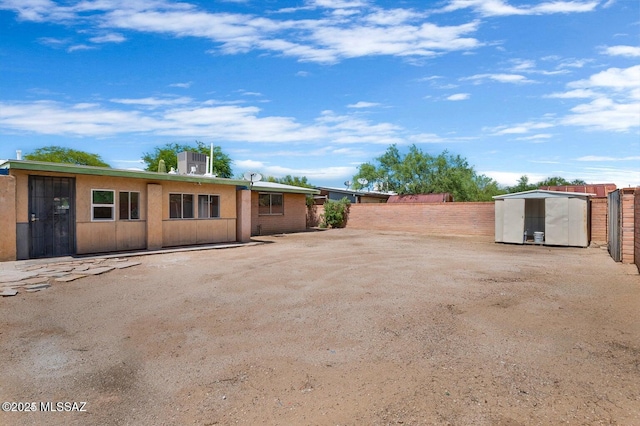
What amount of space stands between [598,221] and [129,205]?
1870 cm

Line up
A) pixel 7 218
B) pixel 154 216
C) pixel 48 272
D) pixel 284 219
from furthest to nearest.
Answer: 1. pixel 284 219
2. pixel 154 216
3. pixel 7 218
4. pixel 48 272

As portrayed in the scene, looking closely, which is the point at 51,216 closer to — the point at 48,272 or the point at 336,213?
the point at 48,272

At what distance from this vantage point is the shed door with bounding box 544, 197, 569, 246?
643 inches

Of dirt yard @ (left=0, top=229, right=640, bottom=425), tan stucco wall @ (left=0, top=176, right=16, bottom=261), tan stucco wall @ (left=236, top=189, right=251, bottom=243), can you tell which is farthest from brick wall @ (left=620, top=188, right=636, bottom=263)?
tan stucco wall @ (left=0, top=176, right=16, bottom=261)

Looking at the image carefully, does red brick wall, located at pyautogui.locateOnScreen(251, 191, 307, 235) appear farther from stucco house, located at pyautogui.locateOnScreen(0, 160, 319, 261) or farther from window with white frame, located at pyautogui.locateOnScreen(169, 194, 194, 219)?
window with white frame, located at pyautogui.locateOnScreen(169, 194, 194, 219)

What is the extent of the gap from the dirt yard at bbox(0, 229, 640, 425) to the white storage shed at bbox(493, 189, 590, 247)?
8.06 metres

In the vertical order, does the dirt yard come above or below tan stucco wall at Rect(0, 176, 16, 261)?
below

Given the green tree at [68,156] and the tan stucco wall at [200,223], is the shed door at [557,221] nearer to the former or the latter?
the tan stucco wall at [200,223]

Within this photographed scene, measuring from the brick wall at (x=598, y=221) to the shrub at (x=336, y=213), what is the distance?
1456 centimetres

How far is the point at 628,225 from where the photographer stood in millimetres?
10922

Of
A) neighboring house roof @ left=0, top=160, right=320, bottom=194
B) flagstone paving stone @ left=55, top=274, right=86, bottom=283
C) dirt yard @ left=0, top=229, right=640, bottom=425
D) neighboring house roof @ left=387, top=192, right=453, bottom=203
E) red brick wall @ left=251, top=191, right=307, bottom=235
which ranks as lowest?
dirt yard @ left=0, top=229, right=640, bottom=425

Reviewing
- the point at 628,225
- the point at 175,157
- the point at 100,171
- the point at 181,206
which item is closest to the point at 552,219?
the point at 628,225

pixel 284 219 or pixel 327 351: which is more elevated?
pixel 284 219

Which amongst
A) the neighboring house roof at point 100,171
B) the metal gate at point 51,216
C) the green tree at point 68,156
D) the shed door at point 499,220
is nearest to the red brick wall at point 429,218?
the shed door at point 499,220
